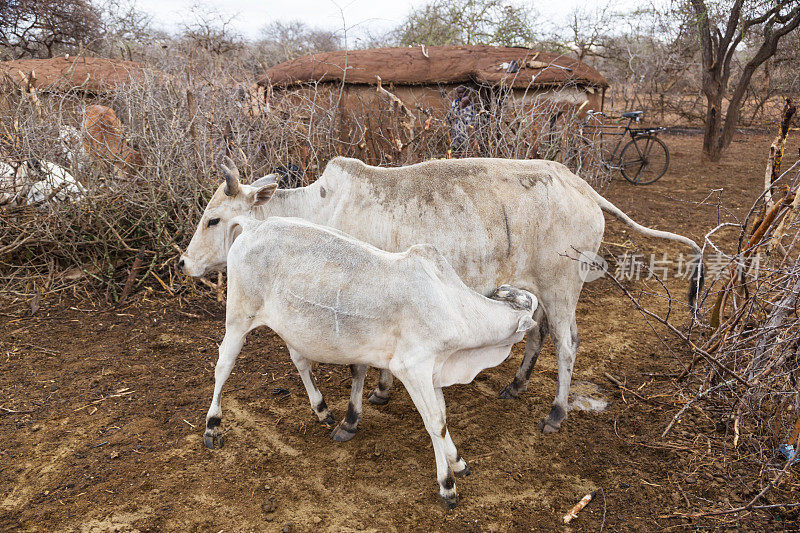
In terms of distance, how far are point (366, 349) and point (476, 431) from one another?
4.03ft

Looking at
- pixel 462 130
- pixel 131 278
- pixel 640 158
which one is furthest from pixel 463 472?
pixel 640 158

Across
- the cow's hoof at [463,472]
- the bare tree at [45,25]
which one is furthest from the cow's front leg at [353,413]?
the bare tree at [45,25]

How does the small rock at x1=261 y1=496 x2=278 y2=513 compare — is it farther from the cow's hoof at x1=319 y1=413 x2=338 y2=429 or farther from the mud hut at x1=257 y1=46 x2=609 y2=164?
the mud hut at x1=257 y1=46 x2=609 y2=164

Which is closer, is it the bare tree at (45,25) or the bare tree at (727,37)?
the bare tree at (727,37)

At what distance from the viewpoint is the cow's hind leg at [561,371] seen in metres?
3.96

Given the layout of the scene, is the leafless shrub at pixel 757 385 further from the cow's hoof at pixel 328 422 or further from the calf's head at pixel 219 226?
the calf's head at pixel 219 226

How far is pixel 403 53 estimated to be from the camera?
9.76 metres

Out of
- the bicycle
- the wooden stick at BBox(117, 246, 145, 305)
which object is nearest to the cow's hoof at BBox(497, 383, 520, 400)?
the wooden stick at BBox(117, 246, 145, 305)

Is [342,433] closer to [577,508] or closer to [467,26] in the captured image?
[577,508]

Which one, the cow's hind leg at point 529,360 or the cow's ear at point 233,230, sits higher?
the cow's ear at point 233,230

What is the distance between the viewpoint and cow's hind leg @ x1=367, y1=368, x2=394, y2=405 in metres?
4.20

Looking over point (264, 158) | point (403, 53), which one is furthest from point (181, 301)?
point (403, 53)

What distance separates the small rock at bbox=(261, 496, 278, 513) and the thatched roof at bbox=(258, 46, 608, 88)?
714 centimetres

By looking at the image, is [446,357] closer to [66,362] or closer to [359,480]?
[359,480]
